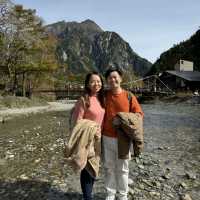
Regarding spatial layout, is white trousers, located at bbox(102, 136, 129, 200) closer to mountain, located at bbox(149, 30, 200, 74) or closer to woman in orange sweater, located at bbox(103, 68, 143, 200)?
woman in orange sweater, located at bbox(103, 68, 143, 200)

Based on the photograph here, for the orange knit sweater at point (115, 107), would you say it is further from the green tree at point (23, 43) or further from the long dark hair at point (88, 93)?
the green tree at point (23, 43)

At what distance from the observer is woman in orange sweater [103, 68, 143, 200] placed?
5.49 metres

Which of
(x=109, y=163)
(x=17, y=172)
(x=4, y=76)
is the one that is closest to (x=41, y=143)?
(x=17, y=172)

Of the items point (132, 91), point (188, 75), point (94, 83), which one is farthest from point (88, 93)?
point (188, 75)

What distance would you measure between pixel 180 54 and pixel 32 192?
12208cm

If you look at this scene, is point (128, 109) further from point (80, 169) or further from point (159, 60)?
point (159, 60)

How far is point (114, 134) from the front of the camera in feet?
18.2

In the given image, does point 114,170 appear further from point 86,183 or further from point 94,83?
point 94,83

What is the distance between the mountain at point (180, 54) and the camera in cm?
11506

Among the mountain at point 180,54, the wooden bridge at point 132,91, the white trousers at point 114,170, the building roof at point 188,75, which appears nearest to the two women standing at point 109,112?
the white trousers at point 114,170

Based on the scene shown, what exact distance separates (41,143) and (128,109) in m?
8.27

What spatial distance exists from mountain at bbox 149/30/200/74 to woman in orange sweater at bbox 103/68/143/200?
357ft

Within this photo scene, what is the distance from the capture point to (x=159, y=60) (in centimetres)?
13162

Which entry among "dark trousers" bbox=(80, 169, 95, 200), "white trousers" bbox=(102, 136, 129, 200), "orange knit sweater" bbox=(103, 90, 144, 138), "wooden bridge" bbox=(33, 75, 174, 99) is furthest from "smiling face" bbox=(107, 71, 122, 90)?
"wooden bridge" bbox=(33, 75, 174, 99)
